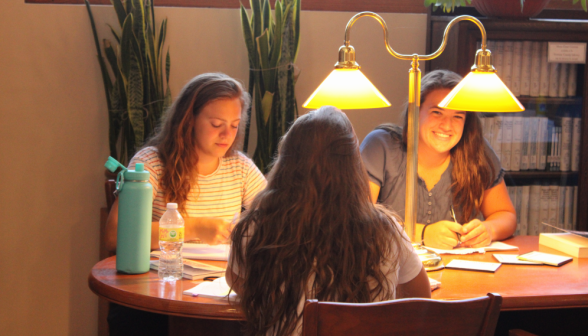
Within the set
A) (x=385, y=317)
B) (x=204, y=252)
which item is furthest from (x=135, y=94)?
(x=385, y=317)

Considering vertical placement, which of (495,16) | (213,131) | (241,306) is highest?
(495,16)

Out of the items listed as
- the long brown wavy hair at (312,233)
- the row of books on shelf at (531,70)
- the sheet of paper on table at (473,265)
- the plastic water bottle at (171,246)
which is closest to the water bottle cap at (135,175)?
the plastic water bottle at (171,246)

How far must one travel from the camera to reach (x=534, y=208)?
295cm

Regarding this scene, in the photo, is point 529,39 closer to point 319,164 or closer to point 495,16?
point 495,16

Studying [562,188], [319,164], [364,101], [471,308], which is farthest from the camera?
[562,188]

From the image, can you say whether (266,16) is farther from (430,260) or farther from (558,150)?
(558,150)

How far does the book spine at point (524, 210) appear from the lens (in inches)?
115

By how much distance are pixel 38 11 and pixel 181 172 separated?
1.36m

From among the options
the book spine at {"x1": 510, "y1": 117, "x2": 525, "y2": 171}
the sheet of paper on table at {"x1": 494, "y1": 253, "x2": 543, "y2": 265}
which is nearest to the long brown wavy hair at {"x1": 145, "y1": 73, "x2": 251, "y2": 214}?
the sheet of paper on table at {"x1": 494, "y1": 253, "x2": 543, "y2": 265}

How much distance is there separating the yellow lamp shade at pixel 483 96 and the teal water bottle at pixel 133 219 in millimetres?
906

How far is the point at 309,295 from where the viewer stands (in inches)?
42.9

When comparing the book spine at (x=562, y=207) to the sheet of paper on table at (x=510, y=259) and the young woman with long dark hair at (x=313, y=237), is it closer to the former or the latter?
the sheet of paper on table at (x=510, y=259)

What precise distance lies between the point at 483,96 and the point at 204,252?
954 millimetres

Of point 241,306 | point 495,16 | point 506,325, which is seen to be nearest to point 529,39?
point 495,16
